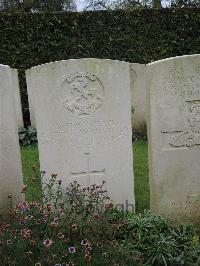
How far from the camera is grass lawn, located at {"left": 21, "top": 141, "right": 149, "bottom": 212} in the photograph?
525 cm

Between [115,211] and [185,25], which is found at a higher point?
[185,25]

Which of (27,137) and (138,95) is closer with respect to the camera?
(138,95)

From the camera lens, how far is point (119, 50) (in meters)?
10.9

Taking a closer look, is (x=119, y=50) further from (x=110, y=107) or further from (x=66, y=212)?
(x=66, y=212)

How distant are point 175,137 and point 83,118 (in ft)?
3.25

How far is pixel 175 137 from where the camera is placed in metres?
4.37

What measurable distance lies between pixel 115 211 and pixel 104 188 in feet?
1.03

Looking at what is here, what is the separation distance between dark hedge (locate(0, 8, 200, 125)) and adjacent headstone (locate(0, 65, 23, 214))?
21.9 feet

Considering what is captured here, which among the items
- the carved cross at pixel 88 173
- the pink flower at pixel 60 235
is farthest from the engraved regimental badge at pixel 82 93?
the pink flower at pixel 60 235

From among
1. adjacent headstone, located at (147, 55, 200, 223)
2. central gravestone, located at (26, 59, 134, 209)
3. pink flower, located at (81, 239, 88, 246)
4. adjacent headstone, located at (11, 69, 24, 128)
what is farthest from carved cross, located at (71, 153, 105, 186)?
adjacent headstone, located at (11, 69, 24, 128)

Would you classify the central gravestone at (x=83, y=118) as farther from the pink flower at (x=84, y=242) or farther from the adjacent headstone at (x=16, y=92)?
the adjacent headstone at (x=16, y=92)

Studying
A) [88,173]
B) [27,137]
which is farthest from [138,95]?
[88,173]

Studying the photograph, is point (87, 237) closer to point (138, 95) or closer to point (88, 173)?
point (88, 173)

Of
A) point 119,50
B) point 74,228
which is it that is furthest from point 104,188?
point 119,50
